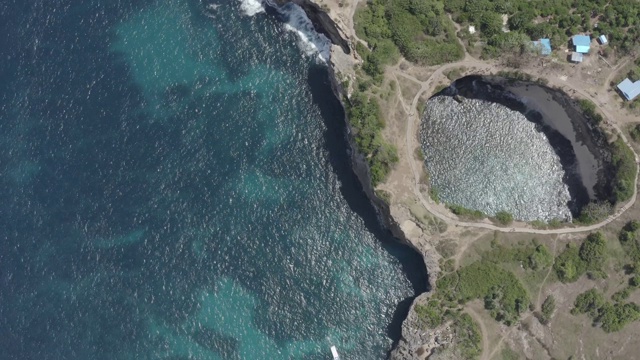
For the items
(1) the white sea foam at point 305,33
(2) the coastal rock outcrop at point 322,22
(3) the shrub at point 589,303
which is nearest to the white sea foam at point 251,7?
(2) the coastal rock outcrop at point 322,22

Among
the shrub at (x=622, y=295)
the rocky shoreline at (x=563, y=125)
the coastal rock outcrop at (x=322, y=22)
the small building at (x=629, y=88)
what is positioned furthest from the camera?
the rocky shoreline at (x=563, y=125)

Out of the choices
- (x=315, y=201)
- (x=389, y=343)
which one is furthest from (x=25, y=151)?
(x=389, y=343)

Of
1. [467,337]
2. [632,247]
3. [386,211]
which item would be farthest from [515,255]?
[386,211]

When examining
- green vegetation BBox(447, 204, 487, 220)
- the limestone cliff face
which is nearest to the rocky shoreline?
green vegetation BBox(447, 204, 487, 220)

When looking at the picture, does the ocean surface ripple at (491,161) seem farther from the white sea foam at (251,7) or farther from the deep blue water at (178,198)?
the white sea foam at (251,7)

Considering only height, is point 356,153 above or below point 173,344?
above

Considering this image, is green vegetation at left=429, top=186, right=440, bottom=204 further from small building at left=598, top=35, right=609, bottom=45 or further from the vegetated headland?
small building at left=598, top=35, right=609, bottom=45

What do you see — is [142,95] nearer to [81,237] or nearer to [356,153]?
[81,237]
